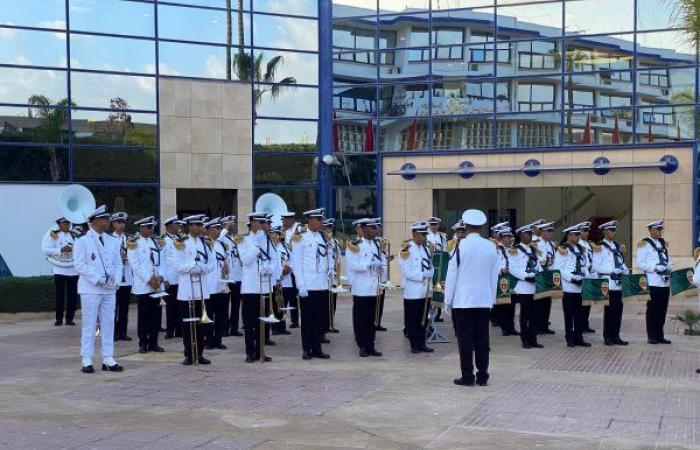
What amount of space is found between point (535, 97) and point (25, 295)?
14356 millimetres

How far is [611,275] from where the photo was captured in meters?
13.7

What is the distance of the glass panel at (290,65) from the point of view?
26.1 metres

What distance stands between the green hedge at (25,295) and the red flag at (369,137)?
36.0 ft

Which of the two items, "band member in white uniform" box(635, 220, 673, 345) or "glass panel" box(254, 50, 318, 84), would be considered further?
"glass panel" box(254, 50, 318, 84)

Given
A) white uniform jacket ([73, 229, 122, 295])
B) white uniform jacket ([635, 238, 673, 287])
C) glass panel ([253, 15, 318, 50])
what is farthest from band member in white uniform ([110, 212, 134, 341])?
glass panel ([253, 15, 318, 50])

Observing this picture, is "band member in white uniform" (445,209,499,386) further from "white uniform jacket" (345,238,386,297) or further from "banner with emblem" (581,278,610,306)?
"banner with emblem" (581,278,610,306)

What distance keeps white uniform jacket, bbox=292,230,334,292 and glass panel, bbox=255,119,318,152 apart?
45.1 feet

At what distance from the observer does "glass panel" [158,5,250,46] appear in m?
24.9

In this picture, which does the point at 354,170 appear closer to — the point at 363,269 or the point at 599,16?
the point at 599,16

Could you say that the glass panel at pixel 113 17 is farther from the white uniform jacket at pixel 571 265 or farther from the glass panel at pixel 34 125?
the white uniform jacket at pixel 571 265

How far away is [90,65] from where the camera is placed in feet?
79.0

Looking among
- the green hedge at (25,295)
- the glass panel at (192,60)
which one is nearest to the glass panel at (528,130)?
the glass panel at (192,60)

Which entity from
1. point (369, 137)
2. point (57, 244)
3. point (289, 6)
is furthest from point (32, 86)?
point (369, 137)

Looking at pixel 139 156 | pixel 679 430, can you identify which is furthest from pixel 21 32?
pixel 679 430
